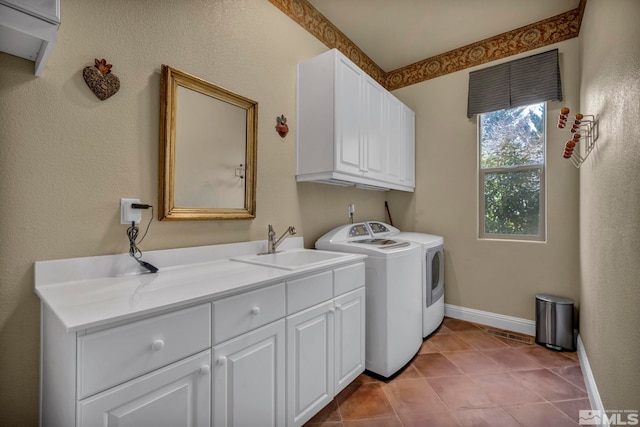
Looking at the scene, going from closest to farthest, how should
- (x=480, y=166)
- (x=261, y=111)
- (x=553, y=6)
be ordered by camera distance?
(x=261, y=111) → (x=553, y=6) → (x=480, y=166)

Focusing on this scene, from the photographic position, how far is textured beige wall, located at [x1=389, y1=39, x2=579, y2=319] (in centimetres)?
261

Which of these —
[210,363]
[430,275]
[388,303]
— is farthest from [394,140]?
[210,363]

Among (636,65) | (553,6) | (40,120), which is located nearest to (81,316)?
(40,120)

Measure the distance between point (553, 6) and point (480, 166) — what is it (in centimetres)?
146

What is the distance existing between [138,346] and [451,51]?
150 inches

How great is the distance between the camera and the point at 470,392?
6.23 feet

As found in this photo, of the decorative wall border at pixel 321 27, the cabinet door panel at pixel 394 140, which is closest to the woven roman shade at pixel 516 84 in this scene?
the cabinet door panel at pixel 394 140

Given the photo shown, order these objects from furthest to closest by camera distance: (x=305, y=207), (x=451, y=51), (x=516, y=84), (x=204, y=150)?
(x=451, y=51) → (x=516, y=84) → (x=305, y=207) → (x=204, y=150)

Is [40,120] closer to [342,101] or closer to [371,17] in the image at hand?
[342,101]

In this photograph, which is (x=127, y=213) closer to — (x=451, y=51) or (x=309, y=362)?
(x=309, y=362)

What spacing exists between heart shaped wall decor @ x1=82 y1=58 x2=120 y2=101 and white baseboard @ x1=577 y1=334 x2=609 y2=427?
9.47 feet

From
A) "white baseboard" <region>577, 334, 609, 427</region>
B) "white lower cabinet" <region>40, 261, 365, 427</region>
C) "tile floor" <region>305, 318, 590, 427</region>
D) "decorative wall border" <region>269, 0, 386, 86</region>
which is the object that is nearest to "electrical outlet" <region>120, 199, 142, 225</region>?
"white lower cabinet" <region>40, 261, 365, 427</region>

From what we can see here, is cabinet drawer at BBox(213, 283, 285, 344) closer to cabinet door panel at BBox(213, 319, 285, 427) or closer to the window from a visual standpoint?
cabinet door panel at BBox(213, 319, 285, 427)

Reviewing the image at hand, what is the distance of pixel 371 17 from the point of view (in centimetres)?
263
